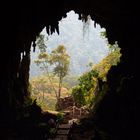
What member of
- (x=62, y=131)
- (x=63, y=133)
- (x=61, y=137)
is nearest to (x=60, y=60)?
(x=62, y=131)

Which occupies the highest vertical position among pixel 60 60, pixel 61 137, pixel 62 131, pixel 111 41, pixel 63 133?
pixel 60 60

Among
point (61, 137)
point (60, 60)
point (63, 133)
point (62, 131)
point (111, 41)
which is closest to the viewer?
point (61, 137)

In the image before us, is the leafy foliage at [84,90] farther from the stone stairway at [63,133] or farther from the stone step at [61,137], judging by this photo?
the stone step at [61,137]

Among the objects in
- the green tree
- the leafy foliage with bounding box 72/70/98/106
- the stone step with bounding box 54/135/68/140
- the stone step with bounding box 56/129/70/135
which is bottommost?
the stone step with bounding box 54/135/68/140

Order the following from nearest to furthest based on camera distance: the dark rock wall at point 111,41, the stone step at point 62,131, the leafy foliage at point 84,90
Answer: the dark rock wall at point 111,41
the stone step at point 62,131
the leafy foliage at point 84,90

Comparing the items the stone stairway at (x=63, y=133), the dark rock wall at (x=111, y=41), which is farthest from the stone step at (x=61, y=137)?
the dark rock wall at (x=111, y=41)

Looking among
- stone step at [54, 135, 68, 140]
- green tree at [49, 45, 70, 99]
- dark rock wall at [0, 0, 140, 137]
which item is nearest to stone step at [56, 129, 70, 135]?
stone step at [54, 135, 68, 140]

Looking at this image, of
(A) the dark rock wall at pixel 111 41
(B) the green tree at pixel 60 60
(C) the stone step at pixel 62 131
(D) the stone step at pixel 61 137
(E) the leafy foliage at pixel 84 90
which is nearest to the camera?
(A) the dark rock wall at pixel 111 41

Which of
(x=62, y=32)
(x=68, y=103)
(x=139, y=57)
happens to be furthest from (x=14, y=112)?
(x=62, y=32)

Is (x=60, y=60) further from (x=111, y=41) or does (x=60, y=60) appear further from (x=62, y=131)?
(x=62, y=131)

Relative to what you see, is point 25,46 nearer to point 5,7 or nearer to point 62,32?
point 5,7

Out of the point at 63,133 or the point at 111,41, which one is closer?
the point at 63,133

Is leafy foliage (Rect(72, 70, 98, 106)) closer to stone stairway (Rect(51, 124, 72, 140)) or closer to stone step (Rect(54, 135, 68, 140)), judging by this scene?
stone stairway (Rect(51, 124, 72, 140))

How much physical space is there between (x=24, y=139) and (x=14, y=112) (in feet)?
7.70
